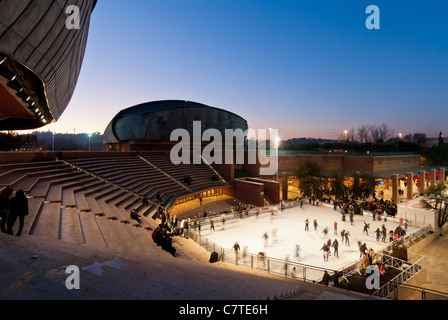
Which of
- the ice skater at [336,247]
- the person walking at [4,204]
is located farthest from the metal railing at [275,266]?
the person walking at [4,204]

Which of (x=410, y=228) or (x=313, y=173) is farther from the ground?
(x=313, y=173)

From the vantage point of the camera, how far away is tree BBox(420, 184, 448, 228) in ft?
72.6

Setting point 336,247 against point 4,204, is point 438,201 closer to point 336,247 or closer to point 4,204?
point 336,247

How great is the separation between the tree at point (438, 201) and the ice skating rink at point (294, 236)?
394 centimetres

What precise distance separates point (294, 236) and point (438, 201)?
16.4 metres

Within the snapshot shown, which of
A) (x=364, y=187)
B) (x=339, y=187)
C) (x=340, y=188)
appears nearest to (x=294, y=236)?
(x=339, y=187)

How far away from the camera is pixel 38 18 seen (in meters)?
7.41

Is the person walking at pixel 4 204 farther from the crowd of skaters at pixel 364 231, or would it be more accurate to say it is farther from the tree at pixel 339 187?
the tree at pixel 339 187

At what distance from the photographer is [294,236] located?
1755 centimetres

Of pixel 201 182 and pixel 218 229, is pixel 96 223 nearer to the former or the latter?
pixel 218 229

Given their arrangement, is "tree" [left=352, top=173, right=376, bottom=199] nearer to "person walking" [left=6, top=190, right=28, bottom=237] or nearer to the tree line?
the tree line

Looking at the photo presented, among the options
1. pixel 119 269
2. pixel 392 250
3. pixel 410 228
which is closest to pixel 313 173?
pixel 410 228
